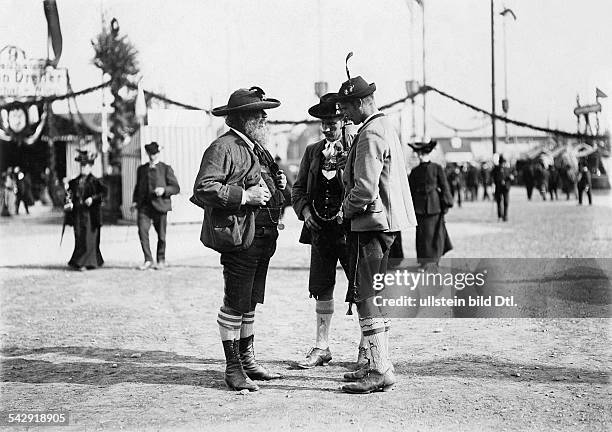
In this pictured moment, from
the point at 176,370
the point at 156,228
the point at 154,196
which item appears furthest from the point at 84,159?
the point at 176,370

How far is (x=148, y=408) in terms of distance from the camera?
5.07 meters

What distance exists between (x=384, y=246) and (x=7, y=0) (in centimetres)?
377

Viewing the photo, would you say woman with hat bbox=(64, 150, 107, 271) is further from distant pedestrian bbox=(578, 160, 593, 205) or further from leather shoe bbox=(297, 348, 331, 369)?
distant pedestrian bbox=(578, 160, 593, 205)

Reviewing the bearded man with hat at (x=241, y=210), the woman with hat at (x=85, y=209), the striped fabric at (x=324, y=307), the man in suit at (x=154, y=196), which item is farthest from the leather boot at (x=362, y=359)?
the woman with hat at (x=85, y=209)

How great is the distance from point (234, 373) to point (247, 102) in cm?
173

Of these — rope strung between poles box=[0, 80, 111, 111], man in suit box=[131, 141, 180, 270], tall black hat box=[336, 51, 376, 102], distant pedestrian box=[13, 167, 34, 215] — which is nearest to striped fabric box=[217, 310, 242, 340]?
tall black hat box=[336, 51, 376, 102]

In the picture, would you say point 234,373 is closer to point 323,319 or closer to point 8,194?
point 323,319

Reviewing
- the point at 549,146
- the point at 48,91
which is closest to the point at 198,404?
the point at 48,91

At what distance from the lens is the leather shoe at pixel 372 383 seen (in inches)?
210

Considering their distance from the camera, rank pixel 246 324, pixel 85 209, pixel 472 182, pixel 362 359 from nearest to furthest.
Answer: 1. pixel 246 324
2. pixel 362 359
3. pixel 85 209
4. pixel 472 182

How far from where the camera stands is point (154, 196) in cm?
1222

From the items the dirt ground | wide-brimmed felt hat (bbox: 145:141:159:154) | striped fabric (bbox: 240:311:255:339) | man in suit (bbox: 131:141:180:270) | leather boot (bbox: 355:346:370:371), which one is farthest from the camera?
man in suit (bbox: 131:141:180:270)

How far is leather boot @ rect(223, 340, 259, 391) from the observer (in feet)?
18.0

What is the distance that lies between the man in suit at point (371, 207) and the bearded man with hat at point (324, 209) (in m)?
0.54
